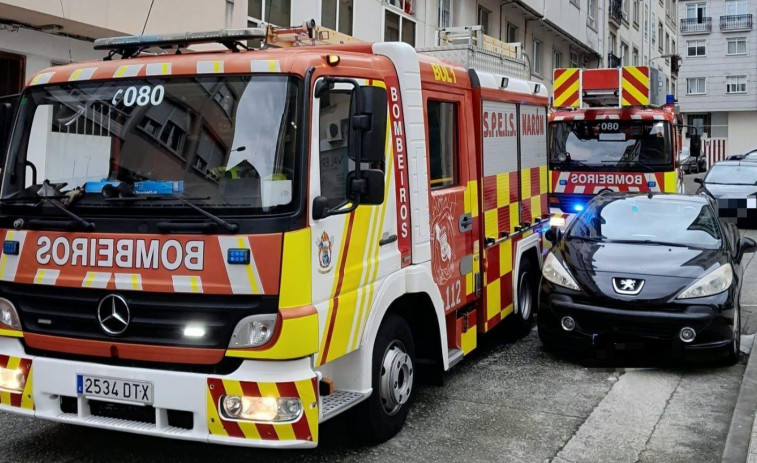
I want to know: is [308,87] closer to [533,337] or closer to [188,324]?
[188,324]

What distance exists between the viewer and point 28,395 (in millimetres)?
4434

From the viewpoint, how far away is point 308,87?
4297 millimetres

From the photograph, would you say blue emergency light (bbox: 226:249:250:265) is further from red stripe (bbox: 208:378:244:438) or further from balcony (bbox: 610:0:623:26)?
balcony (bbox: 610:0:623:26)

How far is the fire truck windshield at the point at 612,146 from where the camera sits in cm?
1297

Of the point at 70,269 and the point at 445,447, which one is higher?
→ the point at 70,269

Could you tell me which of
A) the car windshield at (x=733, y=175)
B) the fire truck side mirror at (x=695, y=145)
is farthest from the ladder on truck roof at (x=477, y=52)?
the car windshield at (x=733, y=175)

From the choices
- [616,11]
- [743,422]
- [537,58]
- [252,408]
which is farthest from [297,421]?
[616,11]

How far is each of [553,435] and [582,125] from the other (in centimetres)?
885

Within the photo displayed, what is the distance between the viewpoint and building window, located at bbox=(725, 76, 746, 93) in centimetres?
6425

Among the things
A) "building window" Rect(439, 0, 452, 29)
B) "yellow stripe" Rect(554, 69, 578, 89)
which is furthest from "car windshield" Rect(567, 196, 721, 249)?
"building window" Rect(439, 0, 452, 29)

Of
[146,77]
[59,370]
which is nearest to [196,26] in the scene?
[146,77]

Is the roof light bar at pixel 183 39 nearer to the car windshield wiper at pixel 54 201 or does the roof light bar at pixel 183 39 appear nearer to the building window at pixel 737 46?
the car windshield wiper at pixel 54 201

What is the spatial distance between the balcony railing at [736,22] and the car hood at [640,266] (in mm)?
65046

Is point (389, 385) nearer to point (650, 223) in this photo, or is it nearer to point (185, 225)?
point (185, 225)
